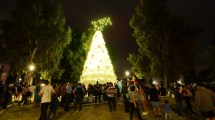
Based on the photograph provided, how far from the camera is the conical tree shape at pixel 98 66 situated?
96.0 feet

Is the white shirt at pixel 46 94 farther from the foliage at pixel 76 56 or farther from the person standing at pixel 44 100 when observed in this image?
the foliage at pixel 76 56

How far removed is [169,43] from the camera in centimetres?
3269

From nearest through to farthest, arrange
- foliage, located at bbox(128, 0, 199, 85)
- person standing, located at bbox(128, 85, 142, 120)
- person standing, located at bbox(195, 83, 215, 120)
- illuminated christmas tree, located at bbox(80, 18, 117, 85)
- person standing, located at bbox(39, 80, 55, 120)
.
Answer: person standing, located at bbox(195, 83, 215, 120)
person standing, located at bbox(39, 80, 55, 120)
person standing, located at bbox(128, 85, 142, 120)
illuminated christmas tree, located at bbox(80, 18, 117, 85)
foliage, located at bbox(128, 0, 199, 85)

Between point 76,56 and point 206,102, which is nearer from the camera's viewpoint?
point 206,102

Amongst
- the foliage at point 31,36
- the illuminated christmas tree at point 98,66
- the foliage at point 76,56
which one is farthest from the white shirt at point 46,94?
the foliage at point 76,56

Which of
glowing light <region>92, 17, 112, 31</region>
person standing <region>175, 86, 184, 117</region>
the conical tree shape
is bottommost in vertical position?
person standing <region>175, 86, 184, 117</region>

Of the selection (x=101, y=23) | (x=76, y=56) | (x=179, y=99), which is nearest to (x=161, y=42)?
(x=101, y=23)

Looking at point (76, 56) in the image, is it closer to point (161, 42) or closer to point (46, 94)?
point (161, 42)

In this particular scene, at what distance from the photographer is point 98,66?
29281 millimetres

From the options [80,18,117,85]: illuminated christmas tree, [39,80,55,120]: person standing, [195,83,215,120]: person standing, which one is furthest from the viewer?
[80,18,117,85]: illuminated christmas tree

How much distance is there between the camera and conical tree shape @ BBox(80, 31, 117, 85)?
29.3 meters

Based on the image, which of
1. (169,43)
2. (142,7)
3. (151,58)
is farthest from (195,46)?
(142,7)

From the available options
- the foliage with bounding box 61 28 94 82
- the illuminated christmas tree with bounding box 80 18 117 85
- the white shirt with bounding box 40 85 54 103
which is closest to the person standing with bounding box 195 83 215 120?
the white shirt with bounding box 40 85 54 103

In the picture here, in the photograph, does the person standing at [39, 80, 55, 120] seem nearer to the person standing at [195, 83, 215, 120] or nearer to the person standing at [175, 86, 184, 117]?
the person standing at [195, 83, 215, 120]
